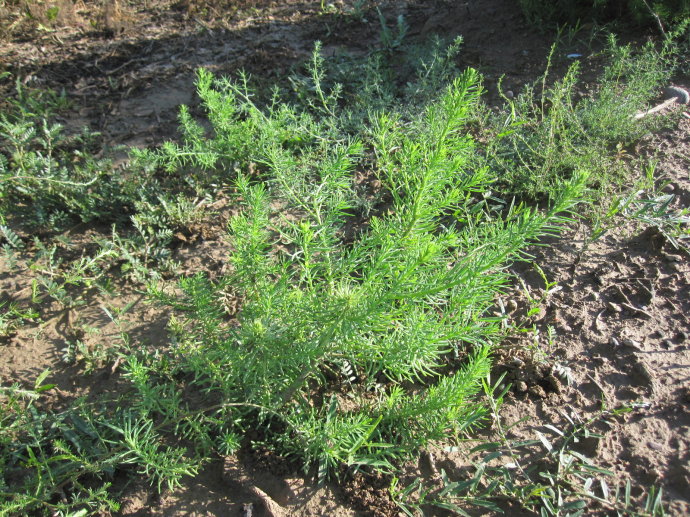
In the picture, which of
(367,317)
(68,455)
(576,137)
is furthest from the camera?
(576,137)

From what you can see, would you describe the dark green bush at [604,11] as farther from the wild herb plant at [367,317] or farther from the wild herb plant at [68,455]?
the wild herb plant at [68,455]

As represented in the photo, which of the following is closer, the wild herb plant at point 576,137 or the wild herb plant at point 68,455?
the wild herb plant at point 68,455

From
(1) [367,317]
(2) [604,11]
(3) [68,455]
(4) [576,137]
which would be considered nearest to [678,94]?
(4) [576,137]

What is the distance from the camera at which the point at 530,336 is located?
2525 mm

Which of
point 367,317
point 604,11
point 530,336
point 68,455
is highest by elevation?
point 604,11

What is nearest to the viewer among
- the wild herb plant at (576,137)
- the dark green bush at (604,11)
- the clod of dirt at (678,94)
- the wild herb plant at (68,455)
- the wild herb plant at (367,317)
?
the wild herb plant at (367,317)

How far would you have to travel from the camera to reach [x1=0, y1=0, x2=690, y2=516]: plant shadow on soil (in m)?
2.06

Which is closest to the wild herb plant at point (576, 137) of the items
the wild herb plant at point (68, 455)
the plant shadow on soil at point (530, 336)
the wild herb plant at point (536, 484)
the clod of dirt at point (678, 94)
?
the clod of dirt at point (678, 94)

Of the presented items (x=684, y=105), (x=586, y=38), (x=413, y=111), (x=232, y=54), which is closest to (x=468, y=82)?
(x=413, y=111)

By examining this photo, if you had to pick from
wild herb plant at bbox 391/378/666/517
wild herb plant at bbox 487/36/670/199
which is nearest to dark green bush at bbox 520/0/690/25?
wild herb plant at bbox 487/36/670/199

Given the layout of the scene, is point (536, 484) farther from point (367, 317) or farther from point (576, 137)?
point (576, 137)

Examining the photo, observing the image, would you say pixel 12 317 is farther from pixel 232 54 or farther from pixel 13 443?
pixel 232 54

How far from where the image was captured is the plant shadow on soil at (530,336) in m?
2.06

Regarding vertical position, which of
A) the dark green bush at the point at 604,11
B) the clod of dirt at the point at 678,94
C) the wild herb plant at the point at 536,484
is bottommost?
the wild herb plant at the point at 536,484
